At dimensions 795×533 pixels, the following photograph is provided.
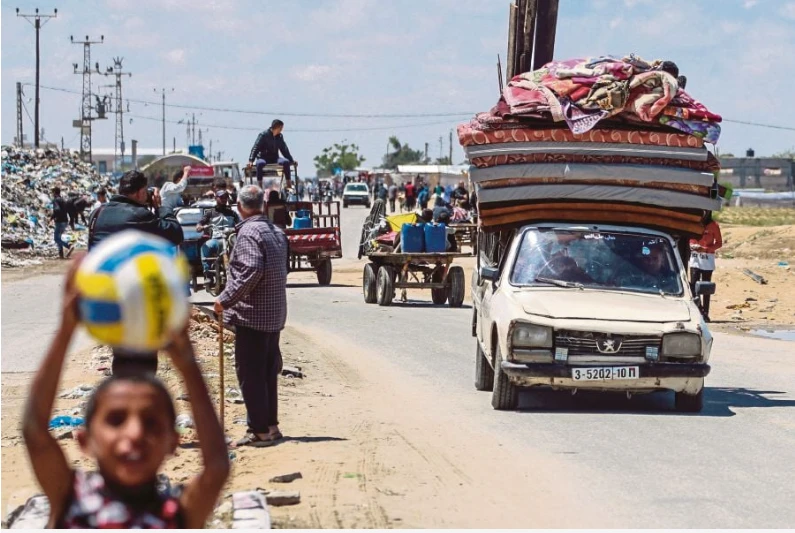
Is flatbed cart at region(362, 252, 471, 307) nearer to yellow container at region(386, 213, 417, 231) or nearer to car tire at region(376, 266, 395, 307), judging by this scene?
car tire at region(376, 266, 395, 307)

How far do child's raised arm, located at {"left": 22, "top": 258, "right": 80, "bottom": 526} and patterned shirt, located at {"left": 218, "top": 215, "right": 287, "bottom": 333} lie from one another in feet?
19.9

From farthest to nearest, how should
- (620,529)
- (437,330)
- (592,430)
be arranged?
(437,330), (592,430), (620,529)

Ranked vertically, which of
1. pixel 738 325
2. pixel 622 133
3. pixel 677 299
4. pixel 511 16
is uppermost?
pixel 511 16

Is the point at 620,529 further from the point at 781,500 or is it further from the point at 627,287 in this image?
the point at 627,287

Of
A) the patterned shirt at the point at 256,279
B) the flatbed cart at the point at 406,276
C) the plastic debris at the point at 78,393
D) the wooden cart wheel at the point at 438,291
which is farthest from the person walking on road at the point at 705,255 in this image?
the patterned shirt at the point at 256,279

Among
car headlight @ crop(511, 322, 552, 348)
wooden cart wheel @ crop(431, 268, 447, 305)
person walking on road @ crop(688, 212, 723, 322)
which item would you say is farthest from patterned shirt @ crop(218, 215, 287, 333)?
wooden cart wheel @ crop(431, 268, 447, 305)

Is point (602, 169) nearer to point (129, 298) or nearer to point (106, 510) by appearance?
point (106, 510)

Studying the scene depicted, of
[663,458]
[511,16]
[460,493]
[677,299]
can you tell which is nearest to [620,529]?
[460,493]

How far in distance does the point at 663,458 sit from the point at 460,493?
79.6 inches

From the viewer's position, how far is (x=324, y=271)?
101 ft

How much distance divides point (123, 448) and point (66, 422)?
7492mm

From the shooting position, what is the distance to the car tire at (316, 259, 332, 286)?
101ft

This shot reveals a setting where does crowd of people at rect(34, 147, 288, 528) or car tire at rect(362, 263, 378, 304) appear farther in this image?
car tire at rect(362, 263, 378, 304)

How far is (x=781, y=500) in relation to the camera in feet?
26.9
